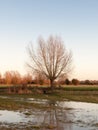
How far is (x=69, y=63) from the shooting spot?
6241 centimetres

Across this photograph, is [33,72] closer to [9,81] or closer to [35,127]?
[35,127]

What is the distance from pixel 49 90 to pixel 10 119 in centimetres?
3882

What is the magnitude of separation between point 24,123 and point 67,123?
103 inches

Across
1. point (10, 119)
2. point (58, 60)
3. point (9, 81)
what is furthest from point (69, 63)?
point (9, 81)

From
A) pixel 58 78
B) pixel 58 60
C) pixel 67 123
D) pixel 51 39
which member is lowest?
pixel 67 123

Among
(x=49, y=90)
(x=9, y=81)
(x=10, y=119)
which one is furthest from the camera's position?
(x=9, y=81)

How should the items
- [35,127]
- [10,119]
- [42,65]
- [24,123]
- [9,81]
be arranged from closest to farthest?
[35,127], [24,123], [10,119], [42,65], [9,81]

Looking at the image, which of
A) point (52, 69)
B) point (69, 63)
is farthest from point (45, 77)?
point (69, 63)

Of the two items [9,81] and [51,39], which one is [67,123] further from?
[9,81]

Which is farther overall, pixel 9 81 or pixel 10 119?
pixel 9 81

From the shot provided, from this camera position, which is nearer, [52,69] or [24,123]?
[24,123]

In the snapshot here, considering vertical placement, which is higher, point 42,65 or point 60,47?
point 60,47

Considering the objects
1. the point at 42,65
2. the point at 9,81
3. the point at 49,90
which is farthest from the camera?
the point at 9,81

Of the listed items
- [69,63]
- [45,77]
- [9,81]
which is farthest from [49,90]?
[9,81]
